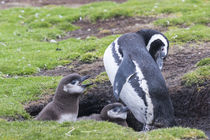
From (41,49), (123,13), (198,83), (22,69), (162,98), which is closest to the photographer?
(162,98)

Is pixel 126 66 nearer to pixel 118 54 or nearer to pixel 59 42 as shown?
pixel 118 54

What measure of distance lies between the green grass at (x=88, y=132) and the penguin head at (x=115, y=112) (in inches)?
65.9

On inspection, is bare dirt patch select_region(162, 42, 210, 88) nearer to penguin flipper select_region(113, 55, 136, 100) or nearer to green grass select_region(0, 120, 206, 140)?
penguin flipper select_region(113, 55, 136, 100)

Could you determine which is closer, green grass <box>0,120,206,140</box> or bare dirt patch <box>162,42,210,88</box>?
green grass <box>0,120,206,140</box>

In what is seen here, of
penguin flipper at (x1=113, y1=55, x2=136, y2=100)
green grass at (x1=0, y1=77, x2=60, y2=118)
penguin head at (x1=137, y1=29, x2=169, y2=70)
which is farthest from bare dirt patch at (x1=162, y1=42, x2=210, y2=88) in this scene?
green grass at (x1=0, y1=77, x2=60, y2=118)

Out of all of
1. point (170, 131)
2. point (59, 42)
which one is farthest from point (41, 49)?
point (170, 131)

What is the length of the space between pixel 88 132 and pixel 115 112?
2218 mm

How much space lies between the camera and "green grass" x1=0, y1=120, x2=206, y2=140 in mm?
5212

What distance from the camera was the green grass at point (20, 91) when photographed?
23.8 ft

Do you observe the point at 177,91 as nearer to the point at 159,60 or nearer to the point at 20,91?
the point at 159,60

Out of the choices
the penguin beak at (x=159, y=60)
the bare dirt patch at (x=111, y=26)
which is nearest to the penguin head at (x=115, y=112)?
the penguin beak at (x=159, y=60)

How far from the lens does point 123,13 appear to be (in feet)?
49.7

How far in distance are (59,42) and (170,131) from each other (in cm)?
787

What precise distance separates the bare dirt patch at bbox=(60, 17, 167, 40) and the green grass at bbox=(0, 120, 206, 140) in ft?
24.6
